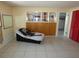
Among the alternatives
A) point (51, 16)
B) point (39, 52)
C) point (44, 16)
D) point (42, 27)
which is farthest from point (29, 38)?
point (51, 16)

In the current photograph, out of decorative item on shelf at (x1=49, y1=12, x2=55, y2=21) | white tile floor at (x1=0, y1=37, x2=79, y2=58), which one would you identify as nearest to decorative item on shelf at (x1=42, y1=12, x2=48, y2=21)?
decorative item on shelf at (x1=49, y1=12, x2=55, y2=21)

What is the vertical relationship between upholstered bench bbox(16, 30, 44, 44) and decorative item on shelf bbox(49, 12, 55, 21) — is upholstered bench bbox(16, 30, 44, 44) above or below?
below

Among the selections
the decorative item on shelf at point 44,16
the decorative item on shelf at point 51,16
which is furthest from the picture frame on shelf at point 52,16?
the decorative item on shelf at point 44,16

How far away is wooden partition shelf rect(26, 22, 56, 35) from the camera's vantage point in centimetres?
641

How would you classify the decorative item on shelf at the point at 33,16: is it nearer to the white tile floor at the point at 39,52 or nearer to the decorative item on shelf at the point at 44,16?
the decorative item on shelf at the point at 44,16

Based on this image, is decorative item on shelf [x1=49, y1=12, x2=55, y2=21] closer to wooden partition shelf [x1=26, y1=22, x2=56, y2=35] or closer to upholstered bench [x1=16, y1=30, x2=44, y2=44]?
wooden partition shelf [x1=26, y1=22, x2=56, y2=35]

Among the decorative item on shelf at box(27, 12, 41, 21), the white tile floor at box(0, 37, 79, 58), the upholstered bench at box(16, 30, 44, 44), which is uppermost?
the decorative item on shelf at box(27, 12, 41, 21)

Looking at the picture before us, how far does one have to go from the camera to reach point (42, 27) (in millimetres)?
6473

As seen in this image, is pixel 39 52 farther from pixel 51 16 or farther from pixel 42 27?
pixel 51 16

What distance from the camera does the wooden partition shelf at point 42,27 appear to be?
6.41 meters

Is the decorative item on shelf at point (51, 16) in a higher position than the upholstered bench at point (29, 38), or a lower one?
higher

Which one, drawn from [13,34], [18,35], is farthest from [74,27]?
[13,34]

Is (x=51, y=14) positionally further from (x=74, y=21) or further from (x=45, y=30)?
(x=74, y=21)

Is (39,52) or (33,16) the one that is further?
(33,16)
